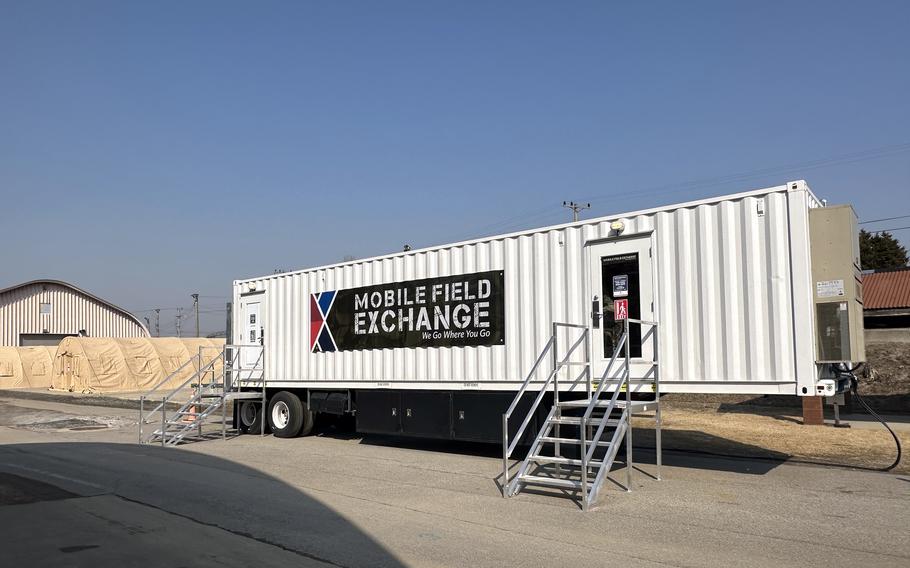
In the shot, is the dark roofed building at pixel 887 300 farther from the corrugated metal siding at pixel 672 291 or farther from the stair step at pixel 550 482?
the stair step at pixel 550 482

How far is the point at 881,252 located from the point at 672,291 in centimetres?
4477

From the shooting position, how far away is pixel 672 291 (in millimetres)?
10594

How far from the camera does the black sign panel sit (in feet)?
42.3

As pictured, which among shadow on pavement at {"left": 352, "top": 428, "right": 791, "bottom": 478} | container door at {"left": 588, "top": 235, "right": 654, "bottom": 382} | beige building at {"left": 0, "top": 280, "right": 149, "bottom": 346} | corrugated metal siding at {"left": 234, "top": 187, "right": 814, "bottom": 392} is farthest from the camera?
beige building at {"left": 0, "top": 280, "right": 149, "bottom": 346}

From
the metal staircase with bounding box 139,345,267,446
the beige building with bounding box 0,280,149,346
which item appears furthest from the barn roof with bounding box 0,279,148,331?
the metal staircase with bounding box 139,345,267,446

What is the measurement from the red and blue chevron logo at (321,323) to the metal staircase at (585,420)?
5.31 metres

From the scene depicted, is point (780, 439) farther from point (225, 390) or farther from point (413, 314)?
point (225, 390)

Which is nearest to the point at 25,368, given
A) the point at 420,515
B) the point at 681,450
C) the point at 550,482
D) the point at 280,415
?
the point at 280,415

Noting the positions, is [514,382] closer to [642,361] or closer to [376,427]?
[642,361]

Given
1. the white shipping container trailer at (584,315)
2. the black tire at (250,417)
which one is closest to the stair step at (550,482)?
the white shipping container trailer at (584,315)

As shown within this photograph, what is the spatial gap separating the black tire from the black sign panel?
2.48m

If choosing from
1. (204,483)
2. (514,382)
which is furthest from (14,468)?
(514,382)

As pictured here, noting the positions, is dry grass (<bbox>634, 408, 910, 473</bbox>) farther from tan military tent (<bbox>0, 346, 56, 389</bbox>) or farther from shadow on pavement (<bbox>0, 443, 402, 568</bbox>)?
tan military tent (<bbox>0, 346, 56, 389</bbox>)

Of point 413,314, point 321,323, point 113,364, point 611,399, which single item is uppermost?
point 413,314
